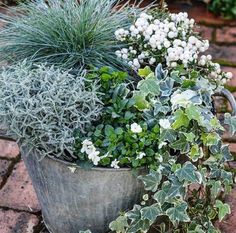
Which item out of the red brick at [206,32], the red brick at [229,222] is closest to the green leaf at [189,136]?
the red brick at [229,222]

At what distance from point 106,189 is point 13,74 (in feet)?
1.42

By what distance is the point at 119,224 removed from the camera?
168cm

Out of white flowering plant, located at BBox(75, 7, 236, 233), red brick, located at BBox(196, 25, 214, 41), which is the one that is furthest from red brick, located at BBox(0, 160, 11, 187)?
red brick, located at BBox(196, 25, 214, 41)

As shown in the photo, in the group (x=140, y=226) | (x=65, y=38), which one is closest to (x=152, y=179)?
(x=140, y=226)

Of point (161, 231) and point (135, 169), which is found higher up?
point (135, 169)

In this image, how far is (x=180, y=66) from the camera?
1789mm

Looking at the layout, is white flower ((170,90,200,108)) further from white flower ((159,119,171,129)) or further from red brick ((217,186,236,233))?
red brick ((217,186,236,233))

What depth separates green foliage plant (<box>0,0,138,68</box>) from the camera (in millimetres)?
1887

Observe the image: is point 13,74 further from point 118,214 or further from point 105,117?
point 118,214

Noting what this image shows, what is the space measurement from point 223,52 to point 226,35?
197 millimetres

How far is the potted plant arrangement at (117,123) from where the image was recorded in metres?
1.60

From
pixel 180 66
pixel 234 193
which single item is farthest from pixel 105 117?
pixel 234 193

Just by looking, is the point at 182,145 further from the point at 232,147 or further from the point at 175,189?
the point at 232,147

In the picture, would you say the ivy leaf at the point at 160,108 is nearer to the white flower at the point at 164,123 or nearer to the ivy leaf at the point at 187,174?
the white flower at the point at 164,123
